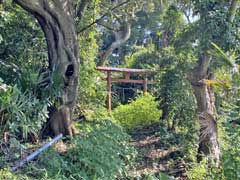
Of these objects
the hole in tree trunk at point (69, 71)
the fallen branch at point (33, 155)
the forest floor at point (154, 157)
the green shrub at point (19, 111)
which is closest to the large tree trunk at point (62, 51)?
the hole in tree trunk at point (69, 71)

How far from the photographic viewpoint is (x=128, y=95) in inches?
472

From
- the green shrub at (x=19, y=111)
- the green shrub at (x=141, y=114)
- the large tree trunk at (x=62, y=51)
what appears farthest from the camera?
the green shrub at (x=141, y=114)

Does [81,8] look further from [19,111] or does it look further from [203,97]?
[19,111]

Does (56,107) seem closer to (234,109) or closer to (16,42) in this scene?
(16,42)

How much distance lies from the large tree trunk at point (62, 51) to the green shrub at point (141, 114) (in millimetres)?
2118

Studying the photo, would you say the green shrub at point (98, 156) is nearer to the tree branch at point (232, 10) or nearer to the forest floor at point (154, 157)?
the forest floor at point (154, 157)

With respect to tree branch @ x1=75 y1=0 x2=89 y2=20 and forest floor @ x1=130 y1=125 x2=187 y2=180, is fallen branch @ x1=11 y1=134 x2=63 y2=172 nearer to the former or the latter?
forest floor @ x1=130 y1=125 x2=187 y2=180

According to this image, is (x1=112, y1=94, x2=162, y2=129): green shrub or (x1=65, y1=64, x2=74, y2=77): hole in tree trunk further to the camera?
(x1=112, y1=94, x2=162, y2=129): green shrub

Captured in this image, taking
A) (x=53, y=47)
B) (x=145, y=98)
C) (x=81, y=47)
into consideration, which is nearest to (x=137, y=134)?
(x=145, y=98)

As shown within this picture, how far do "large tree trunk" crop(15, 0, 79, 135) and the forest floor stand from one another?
4.16 feet

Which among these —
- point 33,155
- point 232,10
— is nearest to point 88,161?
point 33,155

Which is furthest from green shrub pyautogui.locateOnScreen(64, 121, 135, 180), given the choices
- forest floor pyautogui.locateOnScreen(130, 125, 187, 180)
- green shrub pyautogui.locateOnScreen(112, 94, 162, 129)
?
green shrub pyautogui.locateOnScreen(112, 94, 162, 129)

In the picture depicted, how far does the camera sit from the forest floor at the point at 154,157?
6.03 metres

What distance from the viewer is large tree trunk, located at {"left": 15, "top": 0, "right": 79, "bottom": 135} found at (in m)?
Answer: 5.99
